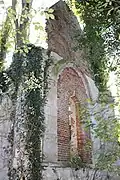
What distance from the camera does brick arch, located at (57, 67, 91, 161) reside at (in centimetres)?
715

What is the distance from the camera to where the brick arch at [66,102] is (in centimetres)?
715

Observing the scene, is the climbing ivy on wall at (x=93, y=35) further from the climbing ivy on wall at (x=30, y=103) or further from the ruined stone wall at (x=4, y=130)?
the ruined stone wall at (x=4, y=130)

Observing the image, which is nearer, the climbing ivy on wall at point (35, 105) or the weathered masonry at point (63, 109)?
the climbing ivy on wall at point (35, 105)

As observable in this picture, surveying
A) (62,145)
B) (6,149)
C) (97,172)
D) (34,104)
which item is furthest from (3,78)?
(97,172)

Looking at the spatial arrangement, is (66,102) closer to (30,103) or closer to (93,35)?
(30,103)

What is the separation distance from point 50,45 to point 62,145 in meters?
2.87

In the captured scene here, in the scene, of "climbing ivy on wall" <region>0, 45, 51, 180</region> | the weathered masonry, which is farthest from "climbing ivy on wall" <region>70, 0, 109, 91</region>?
"climbing ivy on wall" <region>0, 45, 51, 180</region>

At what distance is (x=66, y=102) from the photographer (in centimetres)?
785

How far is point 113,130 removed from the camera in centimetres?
622

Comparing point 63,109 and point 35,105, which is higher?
point 63,109

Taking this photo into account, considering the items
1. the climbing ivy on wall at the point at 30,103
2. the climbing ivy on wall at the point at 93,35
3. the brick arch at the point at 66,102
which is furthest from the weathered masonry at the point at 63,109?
the climbing ivy on wall at the point at 93,35

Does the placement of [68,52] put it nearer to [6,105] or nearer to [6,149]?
[6,105]

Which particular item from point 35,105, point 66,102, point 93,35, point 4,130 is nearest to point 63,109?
point 66,102

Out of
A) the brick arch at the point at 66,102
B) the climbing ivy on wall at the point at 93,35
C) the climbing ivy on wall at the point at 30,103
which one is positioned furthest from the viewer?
the brick arch at the point at 66,102
